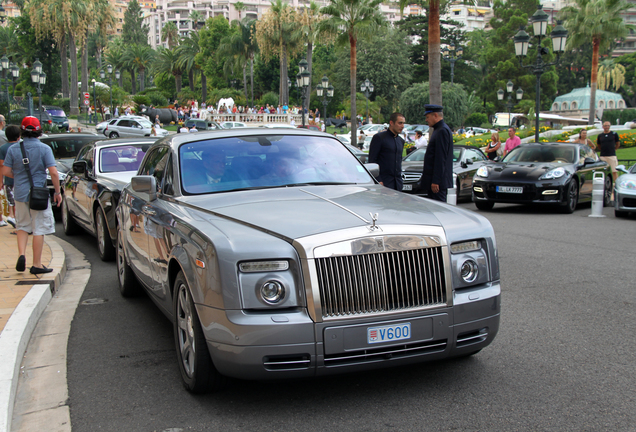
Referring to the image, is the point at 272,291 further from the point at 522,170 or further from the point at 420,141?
the point at 420,141

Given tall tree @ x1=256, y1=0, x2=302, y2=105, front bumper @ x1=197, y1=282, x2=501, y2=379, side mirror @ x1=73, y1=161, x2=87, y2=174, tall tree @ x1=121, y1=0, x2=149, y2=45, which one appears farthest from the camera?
tall tree @ x1=121, y1=0, x2=149, y2=45

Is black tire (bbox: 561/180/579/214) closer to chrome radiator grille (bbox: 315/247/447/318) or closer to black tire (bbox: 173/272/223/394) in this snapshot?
chrome radiator grille (bbox: 315/247/447/318)

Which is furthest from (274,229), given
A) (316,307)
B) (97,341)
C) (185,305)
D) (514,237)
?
(514,237)

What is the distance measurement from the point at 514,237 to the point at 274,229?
7.70 metres

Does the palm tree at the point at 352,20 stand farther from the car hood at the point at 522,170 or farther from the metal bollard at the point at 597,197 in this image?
the metal bollard at the point at 597,197

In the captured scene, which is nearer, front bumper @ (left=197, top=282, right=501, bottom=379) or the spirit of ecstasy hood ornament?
front bumper @ (left=197, top=282, right=501, bottom=379)

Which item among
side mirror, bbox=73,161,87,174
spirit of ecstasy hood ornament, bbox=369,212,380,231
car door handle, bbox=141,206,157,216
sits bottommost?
car door handle, bbox=141,206,157,216

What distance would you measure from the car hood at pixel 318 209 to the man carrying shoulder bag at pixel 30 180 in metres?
3.39

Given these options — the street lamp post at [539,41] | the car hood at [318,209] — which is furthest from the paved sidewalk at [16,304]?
the street lamp post at [539,41]

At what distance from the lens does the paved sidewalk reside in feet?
13.1

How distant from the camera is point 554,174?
13.9 meters

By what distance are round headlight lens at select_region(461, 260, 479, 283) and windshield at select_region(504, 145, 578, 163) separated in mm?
11652

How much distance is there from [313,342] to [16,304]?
12.2 feet

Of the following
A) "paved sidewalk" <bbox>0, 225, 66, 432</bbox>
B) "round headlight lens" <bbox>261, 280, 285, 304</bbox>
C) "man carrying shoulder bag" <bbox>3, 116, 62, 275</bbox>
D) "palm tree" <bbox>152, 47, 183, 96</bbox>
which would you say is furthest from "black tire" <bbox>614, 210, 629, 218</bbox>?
"palm tree" <bbox>152, 47, 183, 96</bbox>
